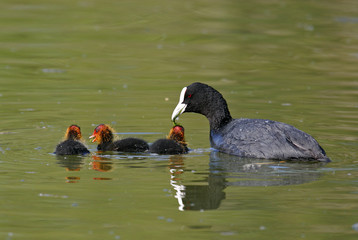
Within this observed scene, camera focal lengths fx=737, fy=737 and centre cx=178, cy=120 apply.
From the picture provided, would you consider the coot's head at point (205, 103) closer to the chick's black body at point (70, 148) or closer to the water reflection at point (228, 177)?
the water reflection at point (228, 177)

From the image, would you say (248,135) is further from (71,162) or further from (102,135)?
(71,162)

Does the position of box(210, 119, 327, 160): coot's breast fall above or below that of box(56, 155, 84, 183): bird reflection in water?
above

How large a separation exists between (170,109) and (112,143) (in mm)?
2834

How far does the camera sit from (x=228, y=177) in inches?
322

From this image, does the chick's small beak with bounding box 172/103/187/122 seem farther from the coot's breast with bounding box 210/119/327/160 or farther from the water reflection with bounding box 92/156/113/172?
the water reflection with bounding box 92/156/113/172

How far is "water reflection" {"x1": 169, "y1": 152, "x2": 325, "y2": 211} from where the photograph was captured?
7.34m

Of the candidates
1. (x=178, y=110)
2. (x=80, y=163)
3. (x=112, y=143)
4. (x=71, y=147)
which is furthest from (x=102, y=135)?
(x=178, y=110)

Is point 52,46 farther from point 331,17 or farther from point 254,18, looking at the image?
point 331,17

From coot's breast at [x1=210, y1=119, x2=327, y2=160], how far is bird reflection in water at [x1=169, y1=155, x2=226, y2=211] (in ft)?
3.62

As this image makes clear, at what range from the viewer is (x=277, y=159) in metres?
9.02

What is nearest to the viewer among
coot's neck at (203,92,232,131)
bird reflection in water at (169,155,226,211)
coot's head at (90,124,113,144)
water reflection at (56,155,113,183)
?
bird reflection in water at (169,155,226,211)

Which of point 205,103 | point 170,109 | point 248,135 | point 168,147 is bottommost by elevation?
point 168,147

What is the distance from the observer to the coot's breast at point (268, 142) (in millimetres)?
8891

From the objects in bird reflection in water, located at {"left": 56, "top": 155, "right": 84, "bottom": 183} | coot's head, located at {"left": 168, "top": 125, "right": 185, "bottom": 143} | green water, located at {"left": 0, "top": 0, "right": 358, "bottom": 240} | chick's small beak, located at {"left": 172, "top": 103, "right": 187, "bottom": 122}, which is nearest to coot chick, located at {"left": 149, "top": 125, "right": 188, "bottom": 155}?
coot's head, located at {"left": 168, "top": 125, "right": 185, "bottom": 143}
